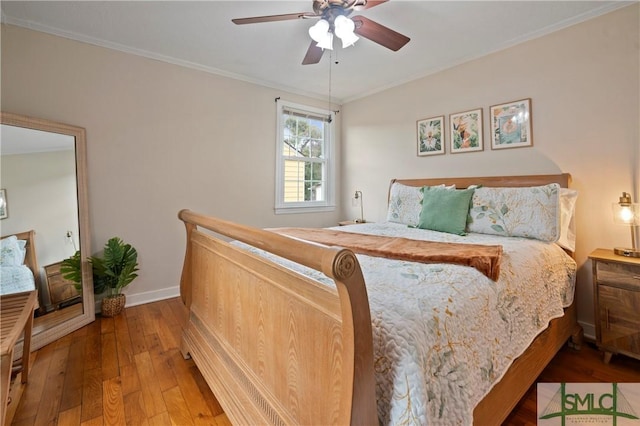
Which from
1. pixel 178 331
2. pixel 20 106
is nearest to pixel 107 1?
pixel 20 106

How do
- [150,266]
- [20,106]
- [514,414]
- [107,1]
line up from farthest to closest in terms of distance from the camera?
[150,266] → [20,106] → [107,1] → [514,414]

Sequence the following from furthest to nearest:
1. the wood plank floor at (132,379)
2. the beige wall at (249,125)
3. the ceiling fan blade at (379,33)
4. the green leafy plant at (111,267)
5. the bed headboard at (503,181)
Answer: the green leafy plant at (111,267) < the bed headboard at (503,181) < the beige wall at (249,125) < the ceiling fan blade at (379,33) < the wood plank floor at (132,379)

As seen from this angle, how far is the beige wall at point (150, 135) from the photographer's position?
7.72 ft

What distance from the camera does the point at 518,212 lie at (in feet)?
7.07

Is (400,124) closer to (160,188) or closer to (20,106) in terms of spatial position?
(160,188)

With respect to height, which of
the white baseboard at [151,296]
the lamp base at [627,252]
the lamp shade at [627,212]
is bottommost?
the white baseboard at [151,296]

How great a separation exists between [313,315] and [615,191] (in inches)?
100.0

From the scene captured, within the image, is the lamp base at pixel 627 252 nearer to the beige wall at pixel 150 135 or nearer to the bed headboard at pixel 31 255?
the beige wall at pixel 150 135

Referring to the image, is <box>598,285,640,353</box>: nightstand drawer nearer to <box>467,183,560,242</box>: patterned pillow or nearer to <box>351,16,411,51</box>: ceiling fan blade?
<box>467,183,560,242</box>: patterned pillow

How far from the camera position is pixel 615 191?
210cm

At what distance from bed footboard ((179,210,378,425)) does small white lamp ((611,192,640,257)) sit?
87.8 inches

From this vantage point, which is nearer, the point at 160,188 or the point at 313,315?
the point at 313,315

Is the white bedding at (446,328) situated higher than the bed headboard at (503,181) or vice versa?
the bed headboard at (503,181)

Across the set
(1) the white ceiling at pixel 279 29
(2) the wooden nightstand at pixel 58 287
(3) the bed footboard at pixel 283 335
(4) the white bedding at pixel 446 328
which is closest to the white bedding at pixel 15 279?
(2) the wooden nightstand at pixel 58 287
